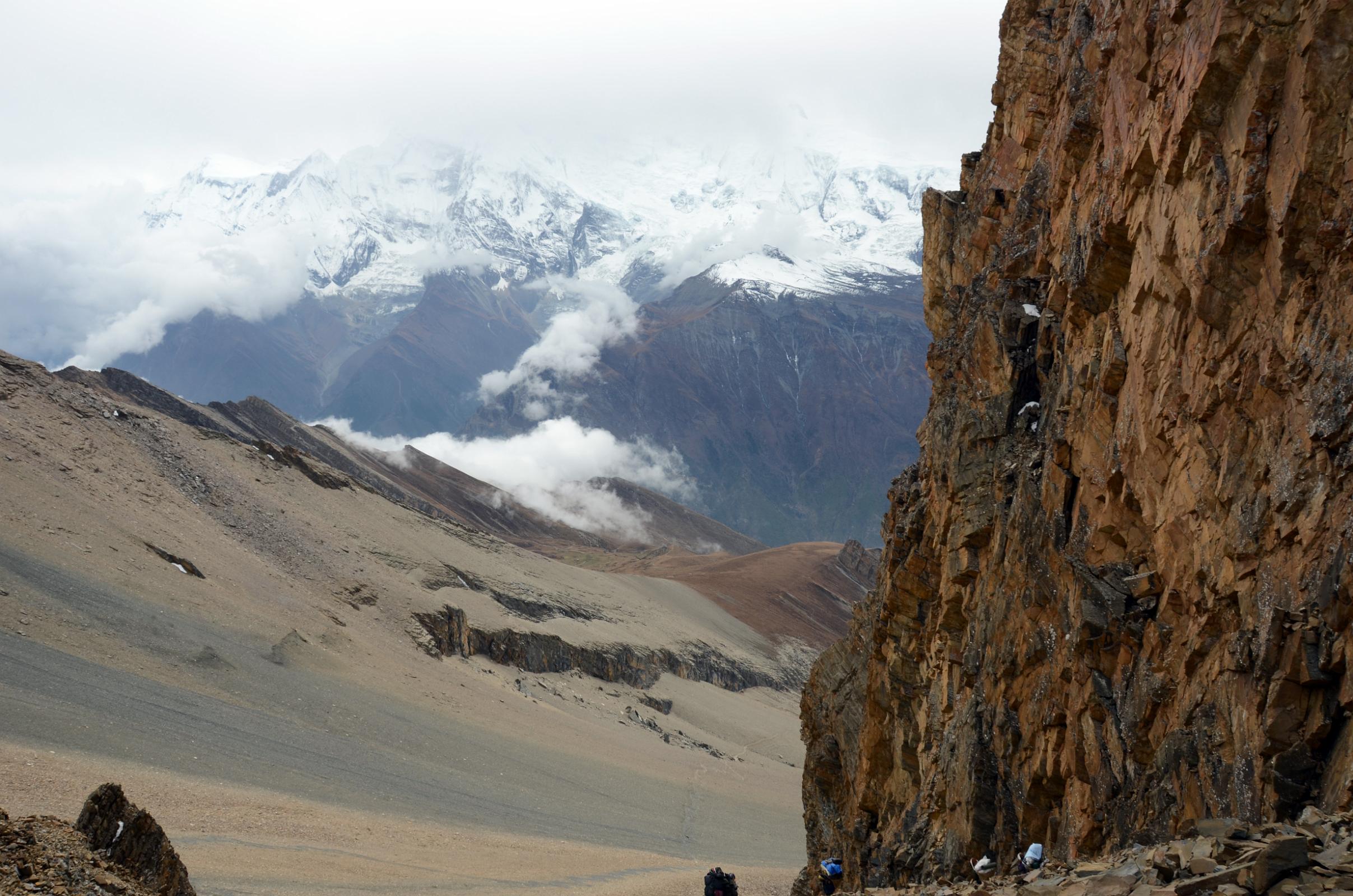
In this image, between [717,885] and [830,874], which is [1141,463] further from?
[717,885]

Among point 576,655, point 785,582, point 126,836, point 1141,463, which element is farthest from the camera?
point 785,582

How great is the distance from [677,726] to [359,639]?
25.9 meters

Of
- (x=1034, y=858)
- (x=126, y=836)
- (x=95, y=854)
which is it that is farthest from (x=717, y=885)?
(x=95, y=854)

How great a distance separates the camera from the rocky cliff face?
12766mm

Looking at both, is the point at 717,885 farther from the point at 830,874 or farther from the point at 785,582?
the point at 785,582

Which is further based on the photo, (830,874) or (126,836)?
(830,874)

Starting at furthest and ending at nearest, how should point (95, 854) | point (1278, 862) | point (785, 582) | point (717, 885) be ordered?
point (785, 582)
point (717, 885)
point (95, 854)
point (1278, 862)

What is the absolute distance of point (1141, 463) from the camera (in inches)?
667

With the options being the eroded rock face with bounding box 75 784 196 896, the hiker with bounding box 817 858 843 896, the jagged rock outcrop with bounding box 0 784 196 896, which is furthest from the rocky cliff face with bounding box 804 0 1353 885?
the eroded rock face with bounding box 75 784 196 896

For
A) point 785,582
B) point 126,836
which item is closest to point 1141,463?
point 126,836

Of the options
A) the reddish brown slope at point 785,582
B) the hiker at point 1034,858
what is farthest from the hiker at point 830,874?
the reddish brown slope at point 785,582

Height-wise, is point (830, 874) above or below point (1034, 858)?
below

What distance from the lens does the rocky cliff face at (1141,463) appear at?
12.8 metres

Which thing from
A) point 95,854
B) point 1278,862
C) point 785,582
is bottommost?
point 95,854
